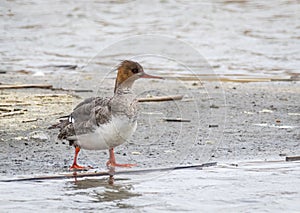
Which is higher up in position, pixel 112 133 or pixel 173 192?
pixel 112 133

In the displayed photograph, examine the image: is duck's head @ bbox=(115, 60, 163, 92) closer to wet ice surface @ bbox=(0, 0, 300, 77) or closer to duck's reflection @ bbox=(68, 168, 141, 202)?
duck's reflection @ bbox=(68, 168, 141, 202)

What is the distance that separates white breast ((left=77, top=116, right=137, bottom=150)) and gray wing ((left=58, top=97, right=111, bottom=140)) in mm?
75

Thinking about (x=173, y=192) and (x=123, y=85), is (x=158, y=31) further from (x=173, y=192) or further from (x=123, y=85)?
(x=173, y=192)

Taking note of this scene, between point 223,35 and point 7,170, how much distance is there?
1406cm

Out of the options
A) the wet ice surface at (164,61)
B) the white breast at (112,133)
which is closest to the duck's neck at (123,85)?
the white breast at (112,133)

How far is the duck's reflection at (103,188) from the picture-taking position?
21.7 ft

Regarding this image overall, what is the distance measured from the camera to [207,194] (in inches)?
263

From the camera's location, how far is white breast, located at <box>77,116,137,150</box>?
7211 millimetres

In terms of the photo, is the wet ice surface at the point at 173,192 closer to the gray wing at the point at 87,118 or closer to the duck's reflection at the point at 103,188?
the duck's reflection at the point at 103,188

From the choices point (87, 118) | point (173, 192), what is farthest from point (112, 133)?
point (173, 192)

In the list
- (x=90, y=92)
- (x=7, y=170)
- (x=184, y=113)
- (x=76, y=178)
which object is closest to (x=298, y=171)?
(x=76, y=178)

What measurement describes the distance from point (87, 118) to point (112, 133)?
459mm

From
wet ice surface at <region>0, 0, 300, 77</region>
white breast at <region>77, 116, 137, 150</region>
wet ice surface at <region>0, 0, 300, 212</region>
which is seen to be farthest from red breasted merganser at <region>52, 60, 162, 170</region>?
wet ice surface at <region>0, 0, 300, 77</region>

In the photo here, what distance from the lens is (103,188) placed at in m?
6.88
